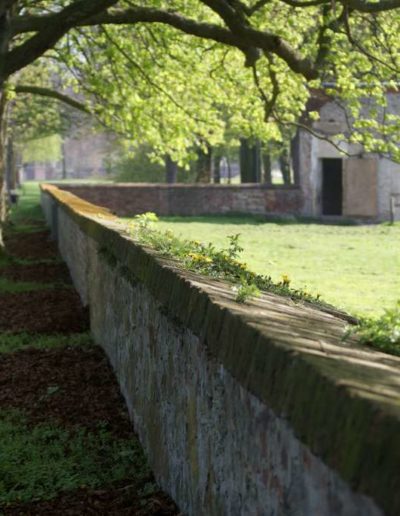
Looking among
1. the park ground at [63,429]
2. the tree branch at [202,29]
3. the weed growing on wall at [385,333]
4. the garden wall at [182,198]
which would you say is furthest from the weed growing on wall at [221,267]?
the garden wall at [182,198]

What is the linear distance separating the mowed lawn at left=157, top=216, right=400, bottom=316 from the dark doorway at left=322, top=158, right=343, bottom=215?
4.62 metres

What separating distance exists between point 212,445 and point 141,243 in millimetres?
2889

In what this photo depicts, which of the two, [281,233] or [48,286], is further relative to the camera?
[281,233]

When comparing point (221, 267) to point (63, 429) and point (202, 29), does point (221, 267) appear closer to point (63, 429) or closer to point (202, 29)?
point (63, 429)

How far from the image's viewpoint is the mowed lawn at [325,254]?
14.7 m

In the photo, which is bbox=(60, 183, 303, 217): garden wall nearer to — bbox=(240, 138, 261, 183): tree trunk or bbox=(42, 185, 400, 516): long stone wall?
bbox=(240, 138, 261, 183): tree trunk

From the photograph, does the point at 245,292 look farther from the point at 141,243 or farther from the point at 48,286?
the point at 48,286

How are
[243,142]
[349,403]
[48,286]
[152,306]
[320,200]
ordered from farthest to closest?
[243,142] < [320,200] < [48,286] < [152,306] < [349,403]

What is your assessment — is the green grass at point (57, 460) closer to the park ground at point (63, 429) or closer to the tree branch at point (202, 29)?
the park ground at point (63, 429)

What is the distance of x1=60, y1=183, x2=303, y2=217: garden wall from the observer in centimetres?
3731

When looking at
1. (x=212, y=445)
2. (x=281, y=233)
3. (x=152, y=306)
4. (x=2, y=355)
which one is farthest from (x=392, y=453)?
(x=281, y=233)

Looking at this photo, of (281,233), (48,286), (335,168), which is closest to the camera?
(48,286)

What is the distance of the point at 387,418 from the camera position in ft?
6.59

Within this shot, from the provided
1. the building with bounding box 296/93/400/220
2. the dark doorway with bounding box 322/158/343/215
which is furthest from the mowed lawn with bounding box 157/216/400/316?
the dark doorway with bounding box 322/158/343/215
